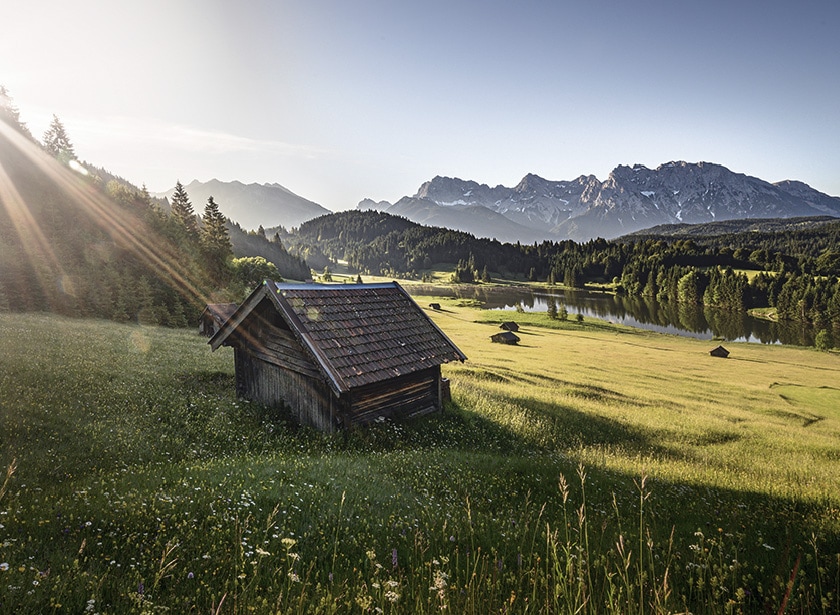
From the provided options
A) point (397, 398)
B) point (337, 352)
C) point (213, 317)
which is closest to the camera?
point (337, 352)

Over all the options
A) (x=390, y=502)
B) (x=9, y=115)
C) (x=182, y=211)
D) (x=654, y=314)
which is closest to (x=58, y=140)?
(x=9, y=115)

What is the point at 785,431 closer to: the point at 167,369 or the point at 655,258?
the point at 167,369

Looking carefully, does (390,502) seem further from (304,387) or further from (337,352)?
(304,387)

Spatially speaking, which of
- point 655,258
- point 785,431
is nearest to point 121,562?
point 785,431

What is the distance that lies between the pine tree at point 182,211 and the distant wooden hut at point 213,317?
34471 mm

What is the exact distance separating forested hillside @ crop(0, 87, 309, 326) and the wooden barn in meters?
43.0

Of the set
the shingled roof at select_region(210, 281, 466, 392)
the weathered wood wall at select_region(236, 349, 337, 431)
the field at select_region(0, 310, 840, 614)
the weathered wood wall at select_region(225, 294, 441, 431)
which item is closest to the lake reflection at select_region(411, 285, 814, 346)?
the field at select_region(0, 310, 840, 614)

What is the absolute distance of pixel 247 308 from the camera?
14836 mm

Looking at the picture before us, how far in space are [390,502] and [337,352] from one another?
21.6ft

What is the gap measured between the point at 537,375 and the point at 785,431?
53.6 ft

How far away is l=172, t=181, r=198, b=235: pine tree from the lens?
247ft

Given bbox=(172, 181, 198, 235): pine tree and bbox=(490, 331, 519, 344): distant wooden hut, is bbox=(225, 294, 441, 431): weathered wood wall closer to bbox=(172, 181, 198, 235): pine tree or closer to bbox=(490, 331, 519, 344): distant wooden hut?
bbox=(490, 331, 519, 344): distant wooden hut

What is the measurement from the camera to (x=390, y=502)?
7.09 m

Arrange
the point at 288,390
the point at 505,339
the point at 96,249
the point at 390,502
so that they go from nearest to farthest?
1. the point at 390,502
2. the point at 288,390
3. the point at 96,249
4. the point at 505,339
